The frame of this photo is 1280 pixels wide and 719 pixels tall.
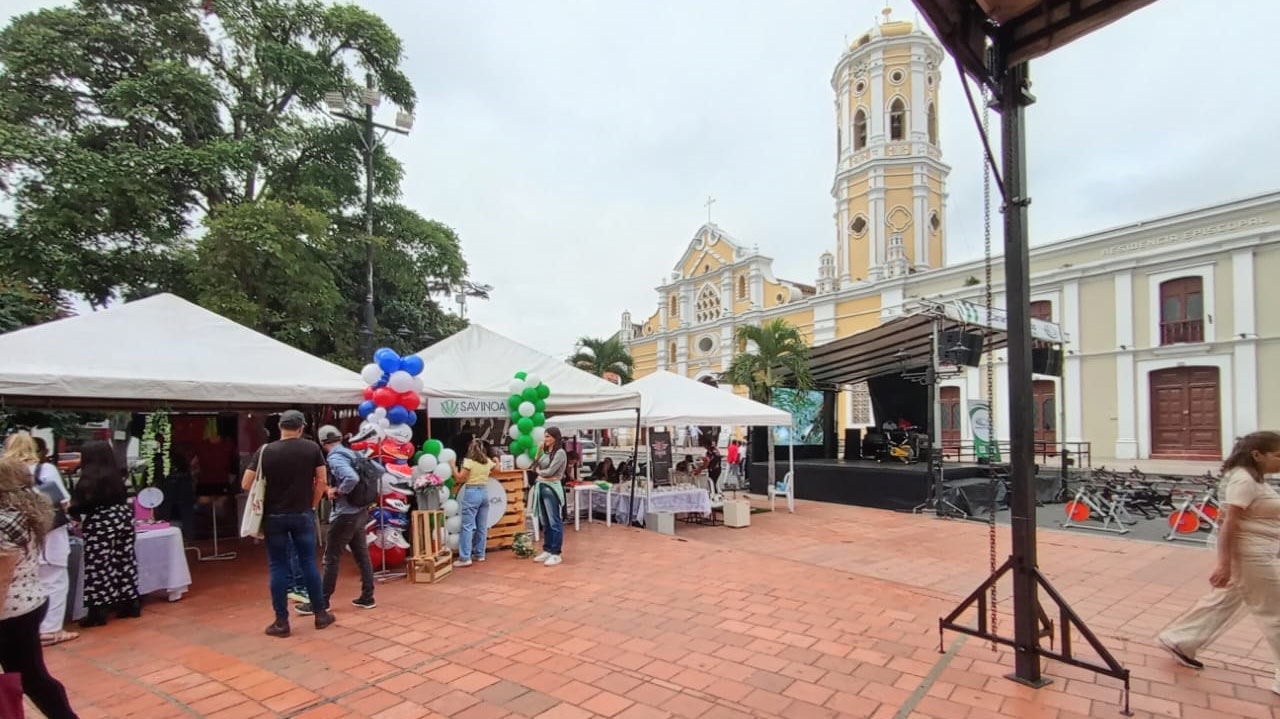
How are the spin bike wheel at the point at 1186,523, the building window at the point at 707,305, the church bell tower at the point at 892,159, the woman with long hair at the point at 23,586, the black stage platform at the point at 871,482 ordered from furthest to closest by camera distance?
the building window at the point at 707,305, the church bell tower at the point at 892,159, the black stage platform at the point at 871,482, the spin bike wheel at the point at 1186,523, the woman with long hair at the point at 23,586

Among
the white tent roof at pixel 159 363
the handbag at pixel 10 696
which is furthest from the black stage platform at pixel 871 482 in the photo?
the handbag at pixel 10 696

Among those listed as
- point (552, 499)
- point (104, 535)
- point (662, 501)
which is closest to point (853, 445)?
point (662, 501)

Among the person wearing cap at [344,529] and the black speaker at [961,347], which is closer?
the person wearing cap at [344,529]

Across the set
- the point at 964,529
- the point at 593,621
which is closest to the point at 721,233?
the point at 964,529

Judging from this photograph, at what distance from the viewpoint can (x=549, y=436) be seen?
23.1ft

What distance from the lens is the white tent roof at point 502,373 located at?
24.5 ft

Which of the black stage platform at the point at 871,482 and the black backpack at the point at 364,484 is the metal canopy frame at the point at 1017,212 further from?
the black stage platform at the point at 871,482

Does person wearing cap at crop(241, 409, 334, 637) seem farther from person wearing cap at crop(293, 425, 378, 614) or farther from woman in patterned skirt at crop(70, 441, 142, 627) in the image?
woman in patterned skirt at crop(70, 441, 142, 627)

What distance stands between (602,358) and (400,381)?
26902mm

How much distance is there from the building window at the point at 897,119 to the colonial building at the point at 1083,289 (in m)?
0.05

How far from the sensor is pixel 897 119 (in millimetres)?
29234

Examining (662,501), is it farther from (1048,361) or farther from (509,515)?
(1048,361)

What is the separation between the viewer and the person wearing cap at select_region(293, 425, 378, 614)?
4836mm

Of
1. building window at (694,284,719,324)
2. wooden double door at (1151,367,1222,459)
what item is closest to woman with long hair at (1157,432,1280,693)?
wooden double door at (1151,367,1222,459)
